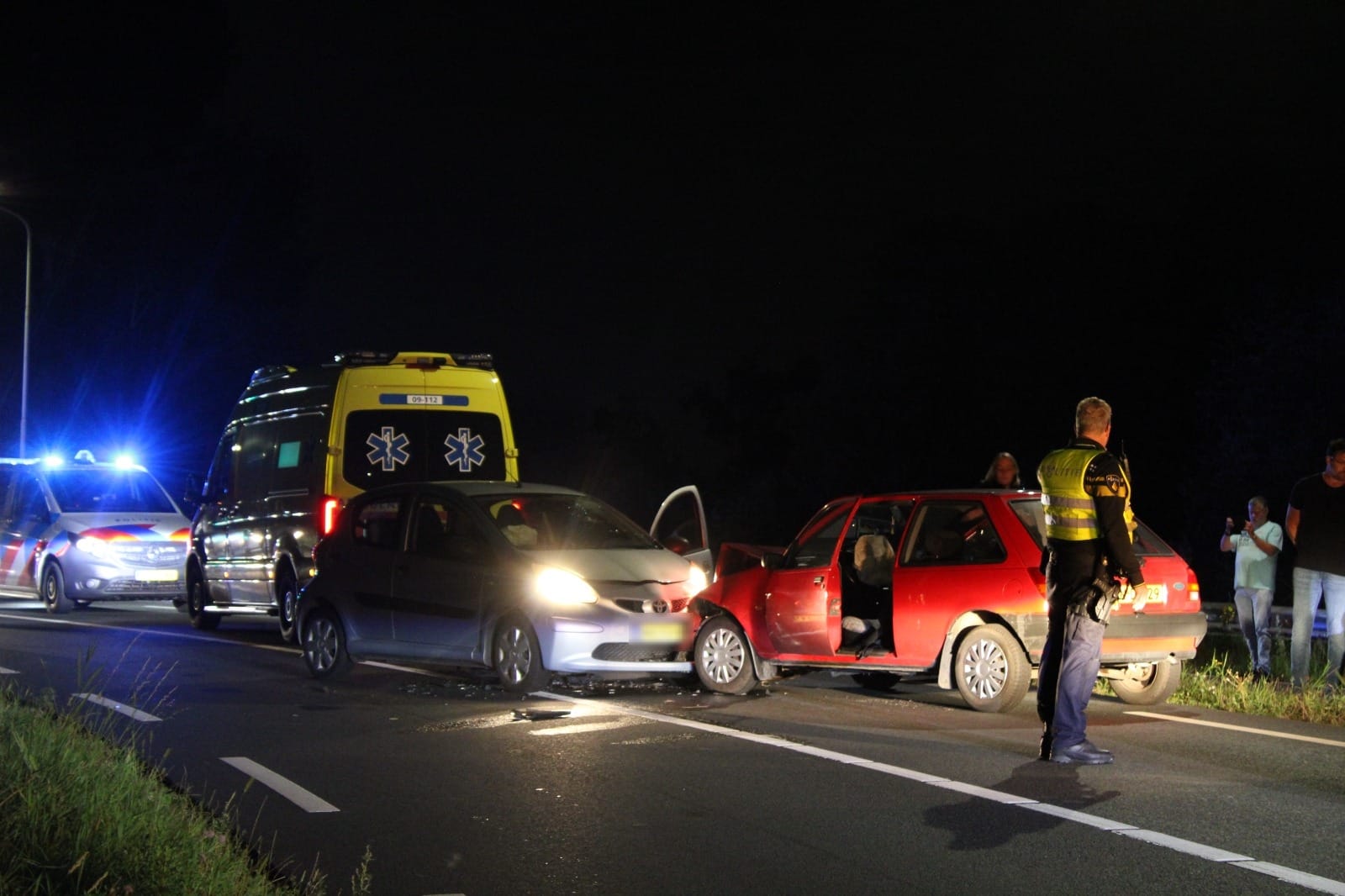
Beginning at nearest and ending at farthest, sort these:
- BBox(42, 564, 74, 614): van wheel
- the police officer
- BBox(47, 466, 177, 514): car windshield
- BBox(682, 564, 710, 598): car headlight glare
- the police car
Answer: the police officer, BBox(682, 564, 710, 598): car headlight glare, the police car, BBox(42, 564, 74, 614): van wheel, BBox(47, 466, 177, 514): car windshield

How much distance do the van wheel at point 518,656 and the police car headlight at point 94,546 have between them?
10.8 metres

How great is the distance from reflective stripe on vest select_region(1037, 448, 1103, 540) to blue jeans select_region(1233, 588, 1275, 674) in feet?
18.7

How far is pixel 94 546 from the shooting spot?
70.8 feet

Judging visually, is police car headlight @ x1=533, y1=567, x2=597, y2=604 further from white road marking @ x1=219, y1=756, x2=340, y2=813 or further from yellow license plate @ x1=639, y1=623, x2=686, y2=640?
white road marking @ x1=219, y1=756, x2=340, y2=813

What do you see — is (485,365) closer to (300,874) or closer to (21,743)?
(21,743)

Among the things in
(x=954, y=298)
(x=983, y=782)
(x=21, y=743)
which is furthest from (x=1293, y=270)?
(x=21, y=743)

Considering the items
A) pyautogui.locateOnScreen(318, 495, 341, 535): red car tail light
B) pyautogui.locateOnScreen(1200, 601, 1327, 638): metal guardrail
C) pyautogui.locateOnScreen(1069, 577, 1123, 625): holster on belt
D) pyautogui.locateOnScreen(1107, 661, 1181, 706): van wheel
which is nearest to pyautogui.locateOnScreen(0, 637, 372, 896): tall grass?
pyautogui.locateOnScreen(1069, 577, 1123, 625): holster on belt

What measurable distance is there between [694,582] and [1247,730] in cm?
422

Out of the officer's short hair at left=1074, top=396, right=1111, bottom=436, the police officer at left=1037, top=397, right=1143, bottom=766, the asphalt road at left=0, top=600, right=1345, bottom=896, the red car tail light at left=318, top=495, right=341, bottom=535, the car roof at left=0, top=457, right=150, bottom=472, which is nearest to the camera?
the asphalt road at left=0, top=600, right=1345, bottom=896

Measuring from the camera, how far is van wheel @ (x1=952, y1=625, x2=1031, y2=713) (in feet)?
35.7

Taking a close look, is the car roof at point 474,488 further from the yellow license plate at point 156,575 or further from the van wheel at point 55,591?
the van wheel at point 55,591

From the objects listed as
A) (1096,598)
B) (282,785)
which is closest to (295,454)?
(282,785)

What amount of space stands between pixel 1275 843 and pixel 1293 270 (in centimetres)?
3294

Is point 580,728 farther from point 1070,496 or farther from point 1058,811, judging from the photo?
point 1058,811
